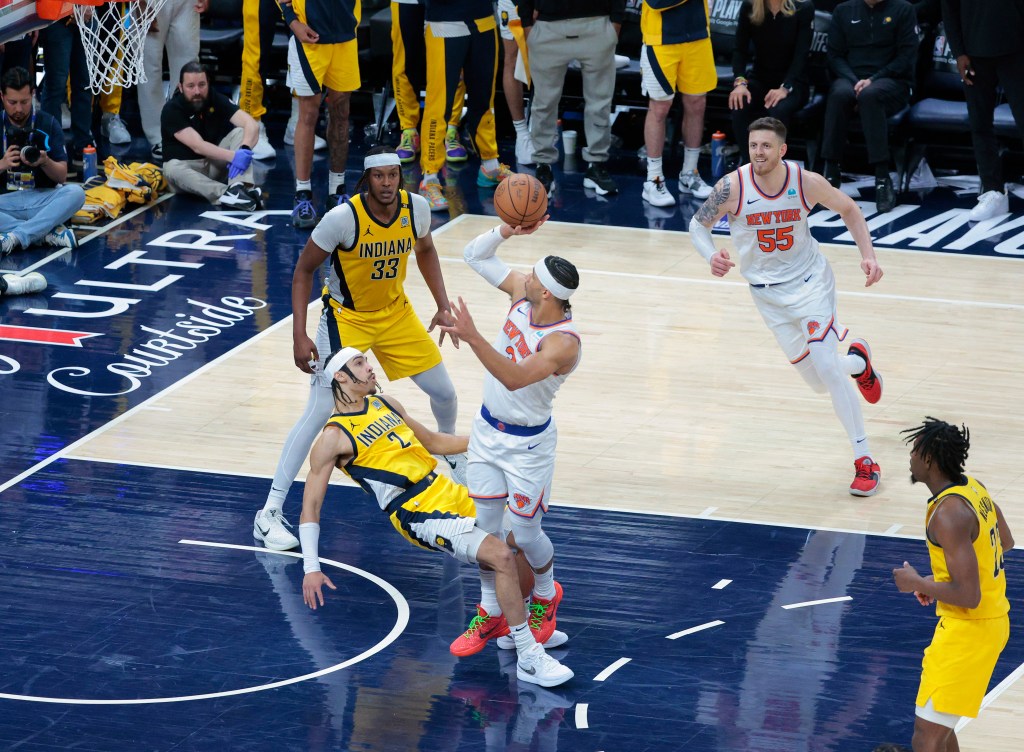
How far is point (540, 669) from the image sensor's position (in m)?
6.43

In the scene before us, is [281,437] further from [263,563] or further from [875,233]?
[875,233]

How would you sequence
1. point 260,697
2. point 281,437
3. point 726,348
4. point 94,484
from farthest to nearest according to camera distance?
point 726,348 → point 281,437 → point 94,484 → point 260,697

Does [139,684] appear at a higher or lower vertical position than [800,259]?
lower

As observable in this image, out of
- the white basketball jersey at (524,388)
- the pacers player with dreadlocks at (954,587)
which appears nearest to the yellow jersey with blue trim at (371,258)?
the white basketball jersey at (524,388)

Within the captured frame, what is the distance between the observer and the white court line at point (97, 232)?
11.9 meters

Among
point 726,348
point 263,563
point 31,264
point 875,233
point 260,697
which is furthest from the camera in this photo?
point 875,233

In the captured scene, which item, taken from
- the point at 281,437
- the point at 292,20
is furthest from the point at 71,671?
the point at 292,20

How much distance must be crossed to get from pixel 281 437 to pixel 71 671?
2.74 metres

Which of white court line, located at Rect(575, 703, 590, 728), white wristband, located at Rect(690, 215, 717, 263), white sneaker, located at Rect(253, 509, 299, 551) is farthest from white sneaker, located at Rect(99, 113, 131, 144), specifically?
white court line, located at Rect(575, 703, 590, 728)

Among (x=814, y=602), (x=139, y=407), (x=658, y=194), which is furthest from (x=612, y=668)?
(x=658, y=194)

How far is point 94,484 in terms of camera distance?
27.7 feet

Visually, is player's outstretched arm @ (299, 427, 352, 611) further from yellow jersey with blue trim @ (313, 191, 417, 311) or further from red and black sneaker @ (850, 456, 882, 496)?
red and black sneaker @ (850, 456, 882, 496)

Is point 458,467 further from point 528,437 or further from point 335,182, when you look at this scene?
point 335,182

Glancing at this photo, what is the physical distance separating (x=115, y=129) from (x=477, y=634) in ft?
31.2
